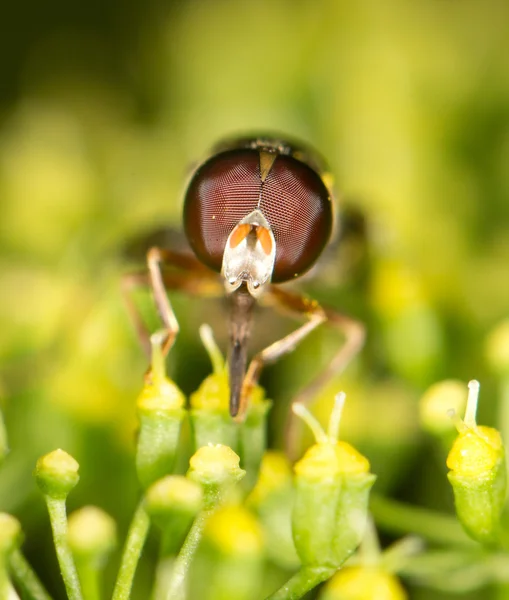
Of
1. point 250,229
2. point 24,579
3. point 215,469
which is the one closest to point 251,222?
point 250,229

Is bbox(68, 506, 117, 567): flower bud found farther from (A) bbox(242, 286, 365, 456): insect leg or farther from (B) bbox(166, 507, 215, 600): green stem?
(A) bbox(242, 286, 365, 456): insect leg

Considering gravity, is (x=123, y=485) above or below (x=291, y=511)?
below

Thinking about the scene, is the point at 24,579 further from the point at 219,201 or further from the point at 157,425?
the point at 219,201

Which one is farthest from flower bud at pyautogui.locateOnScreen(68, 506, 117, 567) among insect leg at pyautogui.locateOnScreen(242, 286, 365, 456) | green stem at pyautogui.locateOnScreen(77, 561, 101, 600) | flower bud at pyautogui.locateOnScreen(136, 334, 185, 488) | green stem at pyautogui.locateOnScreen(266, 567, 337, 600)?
insect leg at pyautogui.locateOnScreen(242, 286, 365, 456)

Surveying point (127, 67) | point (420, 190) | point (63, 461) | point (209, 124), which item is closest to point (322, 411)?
point (63, 461)

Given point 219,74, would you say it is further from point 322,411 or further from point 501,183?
point 322,411

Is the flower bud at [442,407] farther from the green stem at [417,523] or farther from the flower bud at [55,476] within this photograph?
the flower bud at [55,476]
